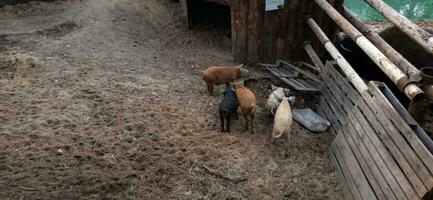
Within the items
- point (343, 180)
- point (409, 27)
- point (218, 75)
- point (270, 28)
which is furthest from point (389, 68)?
point (270, 28)

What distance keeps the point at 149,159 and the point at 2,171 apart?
5.02ft

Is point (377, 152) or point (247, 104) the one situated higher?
point (377, 152)

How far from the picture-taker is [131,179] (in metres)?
4.45

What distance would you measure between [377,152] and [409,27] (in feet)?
5.01

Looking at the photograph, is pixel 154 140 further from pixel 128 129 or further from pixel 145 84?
pixel 145 84

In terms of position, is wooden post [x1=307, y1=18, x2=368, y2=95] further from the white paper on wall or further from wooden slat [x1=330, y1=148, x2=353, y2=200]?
wooden slat [x1=330, y1=148, x2=353, y2=200]

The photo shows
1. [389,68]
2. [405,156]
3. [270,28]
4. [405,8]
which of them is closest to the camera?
[405,156]

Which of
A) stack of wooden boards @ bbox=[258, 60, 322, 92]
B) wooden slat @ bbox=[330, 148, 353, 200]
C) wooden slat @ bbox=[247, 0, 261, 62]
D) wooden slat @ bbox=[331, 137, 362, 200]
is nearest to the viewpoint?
wooden slat @ bbox=[331, 137, 362, 200]

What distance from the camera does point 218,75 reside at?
6.39 m

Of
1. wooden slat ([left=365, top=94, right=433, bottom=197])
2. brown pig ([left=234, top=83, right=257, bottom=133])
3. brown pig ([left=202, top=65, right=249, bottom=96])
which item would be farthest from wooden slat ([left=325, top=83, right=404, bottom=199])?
brown pig ([left=202, top=65, right=249, bottom=96])

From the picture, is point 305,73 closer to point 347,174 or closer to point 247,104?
point 247,104

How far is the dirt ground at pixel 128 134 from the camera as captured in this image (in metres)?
4.42

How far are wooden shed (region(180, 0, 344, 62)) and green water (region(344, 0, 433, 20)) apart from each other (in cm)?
838

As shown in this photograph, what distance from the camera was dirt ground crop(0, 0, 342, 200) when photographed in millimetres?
4422
